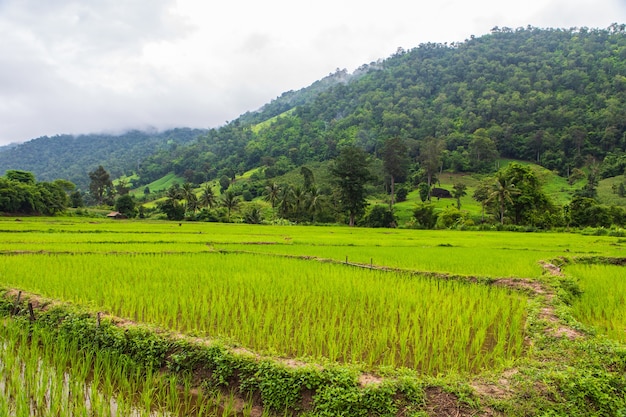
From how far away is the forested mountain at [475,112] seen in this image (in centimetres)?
7112

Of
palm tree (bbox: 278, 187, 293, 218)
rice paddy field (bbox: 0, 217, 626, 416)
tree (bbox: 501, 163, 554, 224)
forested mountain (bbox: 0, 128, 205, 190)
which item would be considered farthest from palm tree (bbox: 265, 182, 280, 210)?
forested mountain (bbox: 0, 128, 205, 190)

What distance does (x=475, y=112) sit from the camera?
91.3 m

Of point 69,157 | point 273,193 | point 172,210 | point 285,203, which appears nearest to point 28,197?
point 172,210

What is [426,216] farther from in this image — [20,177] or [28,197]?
[20,177]

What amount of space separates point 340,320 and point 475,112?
100m

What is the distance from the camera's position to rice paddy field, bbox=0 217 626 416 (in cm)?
331

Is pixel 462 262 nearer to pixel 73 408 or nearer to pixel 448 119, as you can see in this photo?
pixel 73 408

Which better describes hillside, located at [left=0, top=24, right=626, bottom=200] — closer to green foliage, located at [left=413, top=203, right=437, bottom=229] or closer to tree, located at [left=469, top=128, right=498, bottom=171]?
tree, located at [left=469, top=128, right=498, bottom=171]

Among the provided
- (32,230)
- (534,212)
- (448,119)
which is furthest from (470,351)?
(448,119)

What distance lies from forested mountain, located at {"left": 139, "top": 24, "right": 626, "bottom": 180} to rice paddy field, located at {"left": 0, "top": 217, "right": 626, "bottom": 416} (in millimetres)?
68615

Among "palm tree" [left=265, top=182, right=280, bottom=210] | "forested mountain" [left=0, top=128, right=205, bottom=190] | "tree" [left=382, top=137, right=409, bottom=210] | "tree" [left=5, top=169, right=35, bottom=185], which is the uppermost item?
"forested mountain" [left=0, top=128, right=205, bottom=190]

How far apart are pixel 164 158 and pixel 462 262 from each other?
12318 cm

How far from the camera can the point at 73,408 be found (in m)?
3.17

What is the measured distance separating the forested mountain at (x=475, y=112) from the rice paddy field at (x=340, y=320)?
6861cm
